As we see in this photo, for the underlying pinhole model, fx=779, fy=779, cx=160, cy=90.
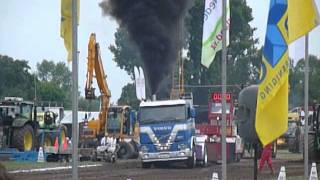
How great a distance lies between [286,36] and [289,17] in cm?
76

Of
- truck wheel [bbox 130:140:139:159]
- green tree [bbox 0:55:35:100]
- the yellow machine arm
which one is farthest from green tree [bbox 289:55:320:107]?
green tree [bbox 0:55:35:100]

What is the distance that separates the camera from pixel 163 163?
30.9m

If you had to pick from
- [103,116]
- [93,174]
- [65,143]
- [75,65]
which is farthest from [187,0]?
[75,65]

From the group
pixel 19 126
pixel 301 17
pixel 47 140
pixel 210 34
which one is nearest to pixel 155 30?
pixel 47 140

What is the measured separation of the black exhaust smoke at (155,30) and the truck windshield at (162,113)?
29.1 ft

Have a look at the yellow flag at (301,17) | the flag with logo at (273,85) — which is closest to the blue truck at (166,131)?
the yellow flag at (301,17)

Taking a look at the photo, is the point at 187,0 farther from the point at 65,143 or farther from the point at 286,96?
the point at 286,96

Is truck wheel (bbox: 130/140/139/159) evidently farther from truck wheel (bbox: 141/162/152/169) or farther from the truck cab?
the truck cab

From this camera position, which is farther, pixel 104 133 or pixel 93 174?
pixel 104 133

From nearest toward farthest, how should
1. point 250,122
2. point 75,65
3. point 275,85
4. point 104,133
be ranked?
point 75,65, point 275,85, point 250,122, point 104,133

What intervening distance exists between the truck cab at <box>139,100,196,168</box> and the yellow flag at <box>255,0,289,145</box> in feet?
62.0

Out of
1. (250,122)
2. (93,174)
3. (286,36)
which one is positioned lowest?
(93,174)

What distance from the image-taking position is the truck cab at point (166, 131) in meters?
29.7

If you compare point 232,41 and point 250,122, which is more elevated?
point 232,41
